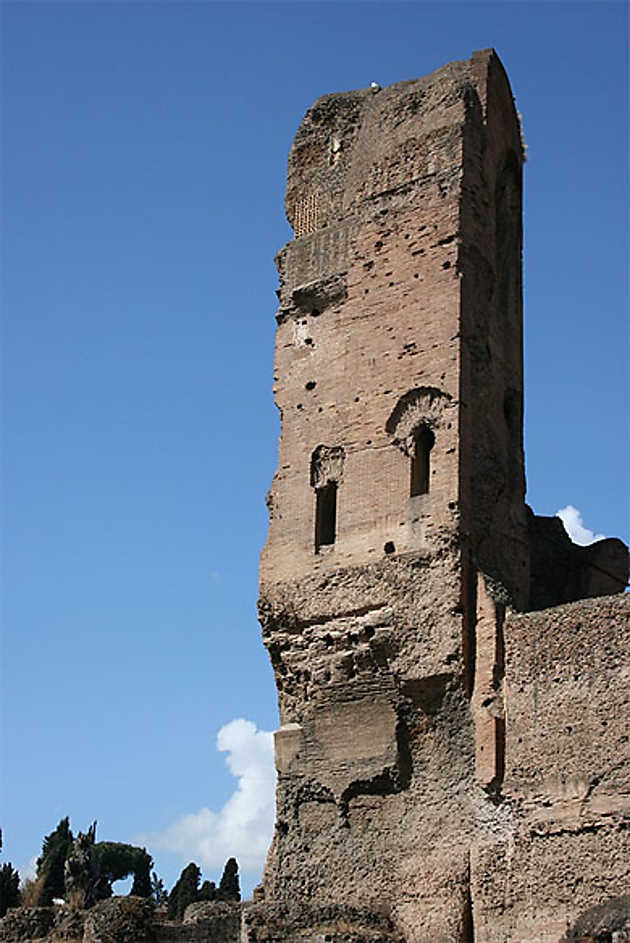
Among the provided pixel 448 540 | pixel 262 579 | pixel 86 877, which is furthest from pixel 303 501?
pixel 86 877

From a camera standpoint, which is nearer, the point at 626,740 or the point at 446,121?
the point at 626,740

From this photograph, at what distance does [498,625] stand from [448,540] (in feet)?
3.72

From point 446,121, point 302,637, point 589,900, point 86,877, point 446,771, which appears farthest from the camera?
point 86,877

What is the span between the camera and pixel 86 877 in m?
25.7

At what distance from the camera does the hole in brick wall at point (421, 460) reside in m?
16.3

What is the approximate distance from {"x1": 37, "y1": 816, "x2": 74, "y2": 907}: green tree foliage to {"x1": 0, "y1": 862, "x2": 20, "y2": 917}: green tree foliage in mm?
528

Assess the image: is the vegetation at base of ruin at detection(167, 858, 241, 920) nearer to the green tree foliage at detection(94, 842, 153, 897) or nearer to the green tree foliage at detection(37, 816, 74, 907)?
the green tree foliage at detection(37, 816, 74, 907)

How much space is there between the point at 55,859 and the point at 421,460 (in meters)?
20.6

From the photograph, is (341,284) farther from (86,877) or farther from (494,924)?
(86,877)

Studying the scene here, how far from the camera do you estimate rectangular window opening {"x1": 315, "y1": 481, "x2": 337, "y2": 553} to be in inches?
670

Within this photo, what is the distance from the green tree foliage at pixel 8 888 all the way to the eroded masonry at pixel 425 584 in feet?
42.4

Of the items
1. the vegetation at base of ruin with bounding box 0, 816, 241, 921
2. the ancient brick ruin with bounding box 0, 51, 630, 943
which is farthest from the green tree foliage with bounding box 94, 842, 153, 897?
the ancient brick ruin with bounding box 0, 51, 630, 943

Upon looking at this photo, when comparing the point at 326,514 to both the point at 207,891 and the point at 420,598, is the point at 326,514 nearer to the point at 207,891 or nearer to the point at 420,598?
the point at 420,598

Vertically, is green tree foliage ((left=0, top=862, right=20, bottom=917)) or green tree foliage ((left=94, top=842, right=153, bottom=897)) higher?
green tree foliage ((left=94, top=842, right=153, bottom=897))
